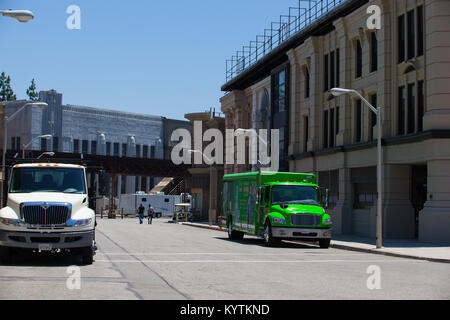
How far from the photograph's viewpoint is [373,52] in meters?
34.6

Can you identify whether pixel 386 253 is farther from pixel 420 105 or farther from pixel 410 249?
pixel 420 105

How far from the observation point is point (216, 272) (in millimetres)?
15680

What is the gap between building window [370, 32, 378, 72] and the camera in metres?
34.3

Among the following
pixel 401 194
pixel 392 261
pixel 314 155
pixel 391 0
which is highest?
pixel 391 0

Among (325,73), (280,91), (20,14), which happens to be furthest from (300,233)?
(280,91)

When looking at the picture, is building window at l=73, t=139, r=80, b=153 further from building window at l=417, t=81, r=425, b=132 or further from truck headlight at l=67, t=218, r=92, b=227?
truck headlight at l=67, t=218, r=92, b=227

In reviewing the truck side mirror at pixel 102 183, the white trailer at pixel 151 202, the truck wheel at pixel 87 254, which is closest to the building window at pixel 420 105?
the truck side mirror at pixel 102 183

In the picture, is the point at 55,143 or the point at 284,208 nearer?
the point at 284,208

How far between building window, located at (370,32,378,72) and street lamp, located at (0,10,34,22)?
20987 millimetres

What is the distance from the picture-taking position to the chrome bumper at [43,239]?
622 inches

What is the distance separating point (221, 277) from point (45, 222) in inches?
183
